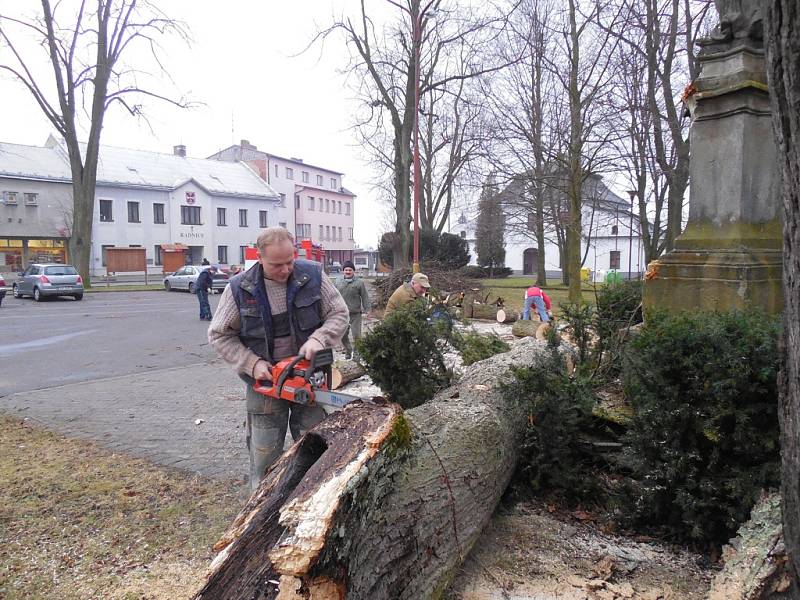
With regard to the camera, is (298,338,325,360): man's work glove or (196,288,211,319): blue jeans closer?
(298,338,325,360): man's work glove

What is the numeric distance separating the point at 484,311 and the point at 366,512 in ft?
41.9

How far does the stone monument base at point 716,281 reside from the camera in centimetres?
436

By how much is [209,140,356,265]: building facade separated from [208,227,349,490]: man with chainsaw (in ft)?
158

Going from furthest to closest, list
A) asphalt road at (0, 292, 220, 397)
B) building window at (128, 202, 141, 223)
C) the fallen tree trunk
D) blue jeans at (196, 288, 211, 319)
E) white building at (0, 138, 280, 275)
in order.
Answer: building window at (128, 202, 141, 223) → white building at (0, 138, 280, 275) → blue jeans at (196, 288, 211, 319) → asphalt road at (0, 292, 220, 397) → the fallen tree trunk

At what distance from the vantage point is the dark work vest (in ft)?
10.1

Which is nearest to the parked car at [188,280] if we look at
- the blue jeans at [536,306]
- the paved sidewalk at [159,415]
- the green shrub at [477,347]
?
the blue jeans at [536,306]

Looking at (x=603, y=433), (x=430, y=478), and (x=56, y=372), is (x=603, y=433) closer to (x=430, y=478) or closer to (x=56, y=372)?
(x=430, y=478)

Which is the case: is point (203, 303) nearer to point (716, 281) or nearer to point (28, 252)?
point (716, 281)

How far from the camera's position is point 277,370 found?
2961mm

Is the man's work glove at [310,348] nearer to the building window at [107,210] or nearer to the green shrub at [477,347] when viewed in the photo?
the green shrub at [477,347]

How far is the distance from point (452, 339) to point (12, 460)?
11.8 feet

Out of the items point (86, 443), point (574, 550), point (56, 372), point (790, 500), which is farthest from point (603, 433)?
point (56, 372)

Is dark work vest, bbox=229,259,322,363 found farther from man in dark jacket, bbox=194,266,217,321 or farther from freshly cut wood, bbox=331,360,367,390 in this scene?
man in dark jacket, bbox=194,266,217,321

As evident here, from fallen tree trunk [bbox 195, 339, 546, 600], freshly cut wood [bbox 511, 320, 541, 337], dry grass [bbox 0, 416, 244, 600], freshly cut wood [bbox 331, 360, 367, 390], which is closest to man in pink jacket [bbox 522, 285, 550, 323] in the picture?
freshly cut wood [bbox 511, 320, 541, 337]
